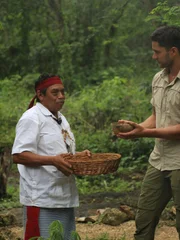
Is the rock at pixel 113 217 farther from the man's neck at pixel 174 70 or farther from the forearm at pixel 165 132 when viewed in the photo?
the man's neck at pixel 174 70

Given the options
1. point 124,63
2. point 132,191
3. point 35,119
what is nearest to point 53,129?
point 35,119

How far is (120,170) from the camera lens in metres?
10.5

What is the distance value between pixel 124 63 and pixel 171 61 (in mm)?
17105

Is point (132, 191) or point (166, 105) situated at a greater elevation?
point (166, 105)

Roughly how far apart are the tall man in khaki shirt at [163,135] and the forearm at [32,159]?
2.32 feet

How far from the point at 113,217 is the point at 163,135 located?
2.59 m

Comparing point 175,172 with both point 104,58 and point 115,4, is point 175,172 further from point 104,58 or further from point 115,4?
point 104,58

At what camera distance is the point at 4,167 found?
8.54 metres

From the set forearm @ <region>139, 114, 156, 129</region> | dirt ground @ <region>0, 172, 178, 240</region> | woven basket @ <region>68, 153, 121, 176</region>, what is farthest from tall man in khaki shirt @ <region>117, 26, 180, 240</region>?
dirt ground @ <region>0, 172, 178, 240</region>

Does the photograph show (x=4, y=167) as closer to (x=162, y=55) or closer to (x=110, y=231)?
(x=110, y=231)

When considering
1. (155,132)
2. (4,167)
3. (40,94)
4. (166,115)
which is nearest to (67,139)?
(40,94)

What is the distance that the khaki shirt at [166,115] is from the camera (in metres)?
4.50

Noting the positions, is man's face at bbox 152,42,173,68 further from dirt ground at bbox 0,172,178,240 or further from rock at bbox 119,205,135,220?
rock at bbox 119,205,135,220

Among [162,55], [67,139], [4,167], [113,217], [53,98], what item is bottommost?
[113,217]
